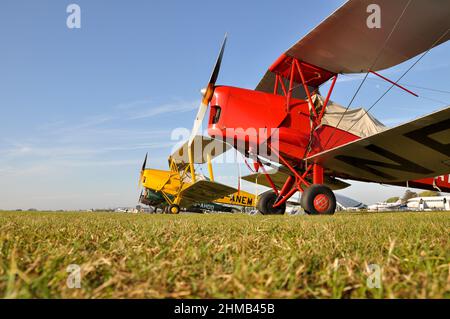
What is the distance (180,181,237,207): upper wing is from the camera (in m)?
15.8

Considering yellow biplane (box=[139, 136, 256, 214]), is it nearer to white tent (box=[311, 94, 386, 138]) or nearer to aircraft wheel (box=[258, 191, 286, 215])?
aircraft wheel (box=[258, 191, 286, 215])

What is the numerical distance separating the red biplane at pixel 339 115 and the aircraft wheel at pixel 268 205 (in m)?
0.66

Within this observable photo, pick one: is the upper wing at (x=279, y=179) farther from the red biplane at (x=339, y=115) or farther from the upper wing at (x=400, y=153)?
the red biplane at (x=339, y=115)

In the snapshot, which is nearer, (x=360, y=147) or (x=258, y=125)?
(x=360, y=147)

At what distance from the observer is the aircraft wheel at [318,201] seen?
579 cm

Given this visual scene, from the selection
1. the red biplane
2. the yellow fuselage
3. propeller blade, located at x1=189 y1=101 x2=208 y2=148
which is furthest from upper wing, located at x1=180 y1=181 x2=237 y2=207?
the red biplane

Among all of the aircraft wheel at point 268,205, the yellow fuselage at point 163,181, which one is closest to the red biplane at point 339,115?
the aircraft wheel at point 268,205

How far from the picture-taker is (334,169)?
7.22 m

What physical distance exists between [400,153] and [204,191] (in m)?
12.6

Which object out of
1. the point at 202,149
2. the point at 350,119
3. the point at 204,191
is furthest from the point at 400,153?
the point at 204,191

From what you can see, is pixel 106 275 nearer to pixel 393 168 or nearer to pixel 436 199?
pixel 393 168

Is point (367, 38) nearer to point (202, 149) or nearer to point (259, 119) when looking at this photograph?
point (259, 119)

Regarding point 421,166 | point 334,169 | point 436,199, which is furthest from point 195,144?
point 436,199
